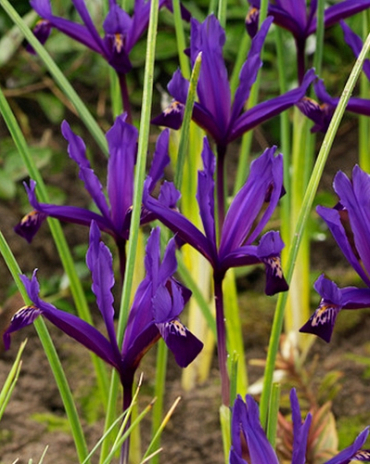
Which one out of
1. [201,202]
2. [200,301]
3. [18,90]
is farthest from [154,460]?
[18,90]

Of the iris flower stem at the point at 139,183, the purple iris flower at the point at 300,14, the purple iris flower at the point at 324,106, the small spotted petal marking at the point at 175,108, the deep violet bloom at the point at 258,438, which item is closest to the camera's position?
the deep violet bloom at the point at 258,438

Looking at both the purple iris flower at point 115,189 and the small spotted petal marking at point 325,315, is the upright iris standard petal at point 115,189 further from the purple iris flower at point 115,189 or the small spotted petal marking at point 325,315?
the small spotted petal marking at point 325,315

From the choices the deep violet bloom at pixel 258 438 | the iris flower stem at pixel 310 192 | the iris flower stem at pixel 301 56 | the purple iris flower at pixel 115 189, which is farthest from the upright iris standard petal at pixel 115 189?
the iris flower stem at pixel 301 56

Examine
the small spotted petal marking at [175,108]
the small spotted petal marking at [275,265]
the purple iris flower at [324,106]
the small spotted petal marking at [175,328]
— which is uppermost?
the small spotted petal marking at [175,108]

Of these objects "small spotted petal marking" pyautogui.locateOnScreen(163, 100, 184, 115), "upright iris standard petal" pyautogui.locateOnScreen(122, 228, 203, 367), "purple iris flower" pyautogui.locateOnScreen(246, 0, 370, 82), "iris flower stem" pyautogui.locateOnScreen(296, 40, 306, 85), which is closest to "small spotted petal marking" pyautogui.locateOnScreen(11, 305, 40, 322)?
"upright iris standard petal" pyautogui.locateOnScreen(122, 228, 203, 367)

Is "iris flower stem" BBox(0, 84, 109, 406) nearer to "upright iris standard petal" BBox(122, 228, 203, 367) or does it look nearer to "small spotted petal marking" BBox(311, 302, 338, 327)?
"upright iris standard petal" BBox(122, 228, 203, 367)

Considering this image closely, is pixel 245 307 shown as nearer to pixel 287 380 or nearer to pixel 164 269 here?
pixel 287 380
